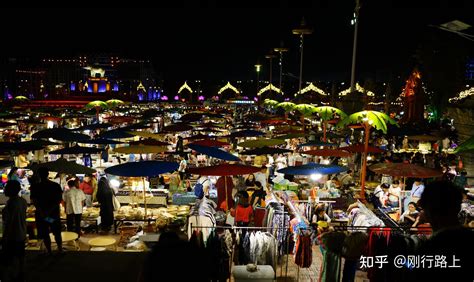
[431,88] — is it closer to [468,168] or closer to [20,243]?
[468,168]

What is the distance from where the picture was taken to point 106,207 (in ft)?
35.9

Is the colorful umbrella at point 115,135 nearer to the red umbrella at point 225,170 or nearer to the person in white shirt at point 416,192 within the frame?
the red umbrella at point 225,170

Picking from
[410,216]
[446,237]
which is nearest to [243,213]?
[410,216]

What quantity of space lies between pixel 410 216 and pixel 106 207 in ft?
25.2

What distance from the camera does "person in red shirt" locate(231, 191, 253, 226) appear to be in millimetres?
9227

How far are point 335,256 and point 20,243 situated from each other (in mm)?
4891

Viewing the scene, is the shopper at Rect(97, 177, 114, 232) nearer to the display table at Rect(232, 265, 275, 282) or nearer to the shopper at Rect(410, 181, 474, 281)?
the display table at Rect(232, 265, 275, 282)

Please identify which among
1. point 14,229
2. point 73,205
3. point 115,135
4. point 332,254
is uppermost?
point 115,135

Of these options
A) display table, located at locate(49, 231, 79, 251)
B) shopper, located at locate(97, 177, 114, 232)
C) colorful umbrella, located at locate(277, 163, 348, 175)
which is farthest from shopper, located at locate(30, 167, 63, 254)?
colorful umbrella, located at locate(277, 163, 348, 175)

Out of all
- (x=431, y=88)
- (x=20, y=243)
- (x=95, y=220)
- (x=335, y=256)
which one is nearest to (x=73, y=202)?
(x=95, y=220)

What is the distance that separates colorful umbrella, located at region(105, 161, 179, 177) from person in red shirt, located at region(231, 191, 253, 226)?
177cm

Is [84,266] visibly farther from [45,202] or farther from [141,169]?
[141,169]

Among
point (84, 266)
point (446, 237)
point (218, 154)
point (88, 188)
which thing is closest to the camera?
point (446, 237)

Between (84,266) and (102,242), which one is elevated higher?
(84,266)
